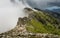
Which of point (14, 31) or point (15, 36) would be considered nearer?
point (15, 36)

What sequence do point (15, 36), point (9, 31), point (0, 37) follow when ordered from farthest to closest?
point (9, 31)
point (15, 36)
point (0, 37)

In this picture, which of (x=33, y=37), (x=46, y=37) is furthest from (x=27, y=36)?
(x=46, y=37)

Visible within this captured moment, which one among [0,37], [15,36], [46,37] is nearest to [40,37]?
[46,37]

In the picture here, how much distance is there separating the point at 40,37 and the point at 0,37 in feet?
124

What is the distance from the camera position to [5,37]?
174375 millimetres

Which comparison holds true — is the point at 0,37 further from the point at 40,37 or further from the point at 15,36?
the point at 40,37

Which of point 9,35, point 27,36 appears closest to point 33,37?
point 27,36

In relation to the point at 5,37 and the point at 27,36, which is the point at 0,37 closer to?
the point at 5,37

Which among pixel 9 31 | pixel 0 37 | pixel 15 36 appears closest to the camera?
pixel 0 37

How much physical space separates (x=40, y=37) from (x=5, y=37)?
33.0 m

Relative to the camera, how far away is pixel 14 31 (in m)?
200

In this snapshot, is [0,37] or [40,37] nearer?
[0,37]

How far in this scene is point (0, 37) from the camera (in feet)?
561

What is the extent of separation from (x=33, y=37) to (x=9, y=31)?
2818cm
